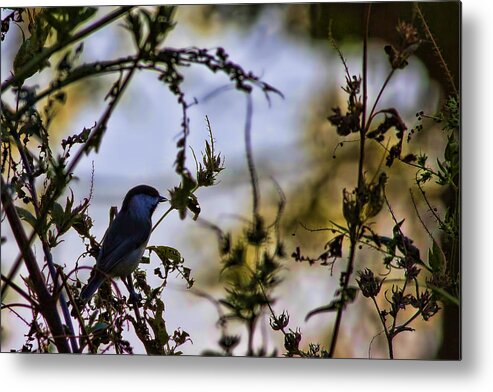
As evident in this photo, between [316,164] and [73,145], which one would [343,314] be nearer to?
[316,164]

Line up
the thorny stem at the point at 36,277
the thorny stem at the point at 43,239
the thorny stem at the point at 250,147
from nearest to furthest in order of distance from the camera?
the thorny stem at the point at 36,277 < the thorny stem at the point at 43,239 < the thorny stem at the point at 250,147

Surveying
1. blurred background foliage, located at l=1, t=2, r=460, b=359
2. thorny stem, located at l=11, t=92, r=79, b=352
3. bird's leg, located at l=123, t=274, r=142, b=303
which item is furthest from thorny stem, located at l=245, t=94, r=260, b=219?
thorny stem, located at l=11, t=92, r=79, b=352

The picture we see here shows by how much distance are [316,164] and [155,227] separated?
15.6 inches

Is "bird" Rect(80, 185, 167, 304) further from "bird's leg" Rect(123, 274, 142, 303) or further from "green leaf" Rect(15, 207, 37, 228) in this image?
"green leaf" Rect(15, 207, 37, 228)

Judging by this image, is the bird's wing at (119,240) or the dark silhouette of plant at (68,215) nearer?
the dark silhouette of plant at (68,215)

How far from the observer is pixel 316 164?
6.03ft

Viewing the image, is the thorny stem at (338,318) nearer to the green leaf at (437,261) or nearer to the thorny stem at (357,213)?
the thorny stem at (357,213)

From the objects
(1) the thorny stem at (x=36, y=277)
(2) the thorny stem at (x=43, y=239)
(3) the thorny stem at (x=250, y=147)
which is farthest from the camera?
(3) the thorny stem at (x=250, y=147)

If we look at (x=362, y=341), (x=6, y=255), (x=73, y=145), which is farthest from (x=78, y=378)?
(x=362, y=341)

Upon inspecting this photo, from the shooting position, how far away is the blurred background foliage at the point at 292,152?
1.80 meters

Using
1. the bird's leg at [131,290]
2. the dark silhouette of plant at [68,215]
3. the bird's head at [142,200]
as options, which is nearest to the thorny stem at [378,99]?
the dark silhouette of plant at [68,215]

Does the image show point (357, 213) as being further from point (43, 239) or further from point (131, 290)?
point (43, 239)

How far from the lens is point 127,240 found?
1.86 metres

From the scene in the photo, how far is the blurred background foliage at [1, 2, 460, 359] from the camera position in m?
1.80
